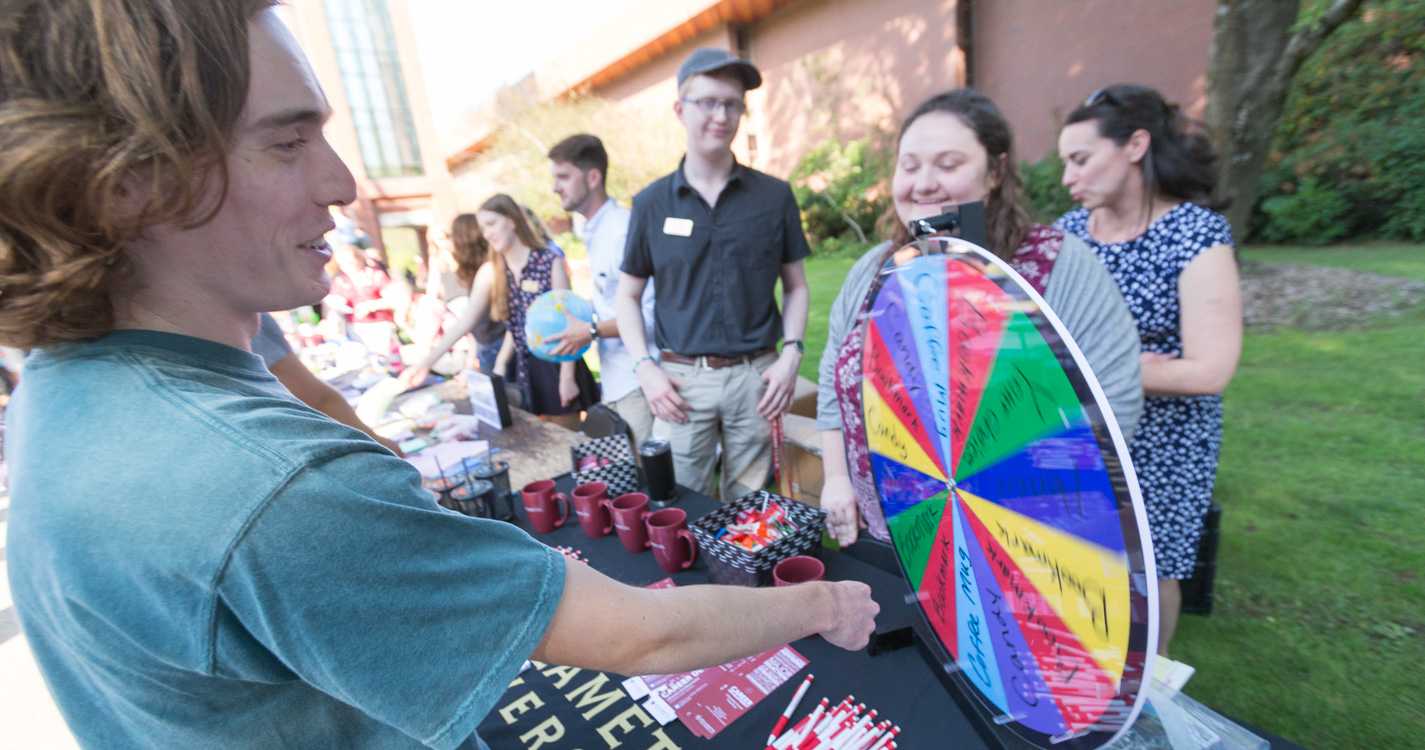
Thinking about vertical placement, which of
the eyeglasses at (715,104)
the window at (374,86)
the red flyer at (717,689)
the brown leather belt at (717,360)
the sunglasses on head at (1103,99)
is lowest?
the red flyer at (717,689)

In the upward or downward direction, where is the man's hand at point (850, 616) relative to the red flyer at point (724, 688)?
upward

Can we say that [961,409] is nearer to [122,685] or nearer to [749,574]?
[749,574]

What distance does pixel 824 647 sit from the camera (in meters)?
1.18

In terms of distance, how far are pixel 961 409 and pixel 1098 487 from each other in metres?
0.22

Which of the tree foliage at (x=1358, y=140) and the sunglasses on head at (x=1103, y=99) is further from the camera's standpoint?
the tree foliage at (x=1358, y=140)

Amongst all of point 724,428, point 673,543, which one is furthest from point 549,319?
point 673,543

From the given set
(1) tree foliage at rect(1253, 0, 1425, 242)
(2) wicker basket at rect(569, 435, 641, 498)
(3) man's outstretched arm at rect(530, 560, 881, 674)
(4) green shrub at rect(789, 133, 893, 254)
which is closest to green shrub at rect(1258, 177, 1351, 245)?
(1) tree foliage at rect(1253, 0, 1425, 242)

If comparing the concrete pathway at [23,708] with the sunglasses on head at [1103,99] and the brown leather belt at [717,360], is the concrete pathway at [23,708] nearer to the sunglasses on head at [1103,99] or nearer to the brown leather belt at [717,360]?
the brown leather belt at [717,360]

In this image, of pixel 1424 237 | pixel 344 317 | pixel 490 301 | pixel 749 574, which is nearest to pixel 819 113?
A: pixel 1424 237

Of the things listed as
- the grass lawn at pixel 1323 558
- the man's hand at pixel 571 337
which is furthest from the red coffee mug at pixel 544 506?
the grass lawn at pixel 1323 558

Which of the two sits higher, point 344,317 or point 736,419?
point 344,317

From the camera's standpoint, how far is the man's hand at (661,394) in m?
2.41

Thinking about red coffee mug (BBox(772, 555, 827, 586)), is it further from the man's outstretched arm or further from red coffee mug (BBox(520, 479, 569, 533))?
red coffee mug (BBox(520, 479, 569, 533))

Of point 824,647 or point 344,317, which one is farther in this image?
point 344,317
